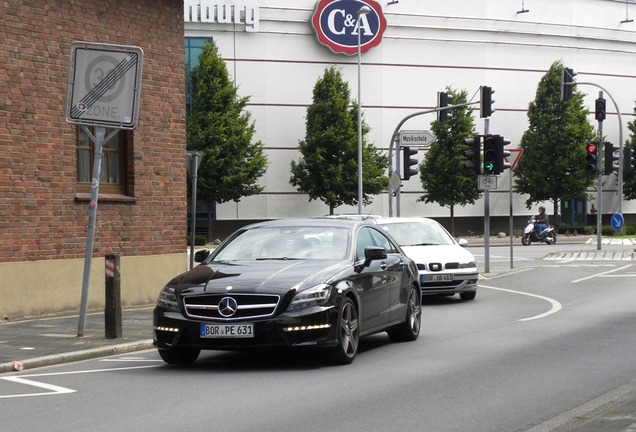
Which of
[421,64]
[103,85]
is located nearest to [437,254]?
[103,85]

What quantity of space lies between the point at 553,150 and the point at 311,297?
50598 mm

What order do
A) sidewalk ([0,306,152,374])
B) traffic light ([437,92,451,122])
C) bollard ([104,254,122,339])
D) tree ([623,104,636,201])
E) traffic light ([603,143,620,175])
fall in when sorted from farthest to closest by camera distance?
tree ([623,104,636,201]) < traffic light ([603,143,620,175]) < traffic light ([437,92,451,122]) < bollard ([104,254,122,339]) < sidewalk ([0,306,152,374])

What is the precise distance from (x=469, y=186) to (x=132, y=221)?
3908 cm

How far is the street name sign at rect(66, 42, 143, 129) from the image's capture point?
14211 mm

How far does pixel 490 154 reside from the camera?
2841 cm

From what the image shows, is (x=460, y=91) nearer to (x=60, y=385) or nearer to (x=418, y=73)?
(x=418, y=73)

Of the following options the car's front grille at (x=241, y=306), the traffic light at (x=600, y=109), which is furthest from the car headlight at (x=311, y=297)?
the traffic light at (x=600, y=109)

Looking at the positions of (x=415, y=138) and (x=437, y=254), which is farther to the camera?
(x=415, y=138)

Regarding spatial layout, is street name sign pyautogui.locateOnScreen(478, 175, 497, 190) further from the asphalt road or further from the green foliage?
the green foliage

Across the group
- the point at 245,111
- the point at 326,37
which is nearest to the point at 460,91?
the point at 326,37

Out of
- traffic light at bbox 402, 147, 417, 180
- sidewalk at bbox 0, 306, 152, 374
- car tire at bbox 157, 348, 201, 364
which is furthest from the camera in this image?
traffic light at bbox 402, 147, 417, 180

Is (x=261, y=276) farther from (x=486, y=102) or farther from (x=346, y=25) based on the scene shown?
(x=346, y=25)

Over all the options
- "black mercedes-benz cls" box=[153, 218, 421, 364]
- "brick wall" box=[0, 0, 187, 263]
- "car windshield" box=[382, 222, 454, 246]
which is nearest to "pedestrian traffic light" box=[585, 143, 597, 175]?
"car windshield" box=[382, 222, 454, 246]

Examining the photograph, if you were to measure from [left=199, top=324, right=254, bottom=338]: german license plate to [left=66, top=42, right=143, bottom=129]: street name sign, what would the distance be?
14.4ft
